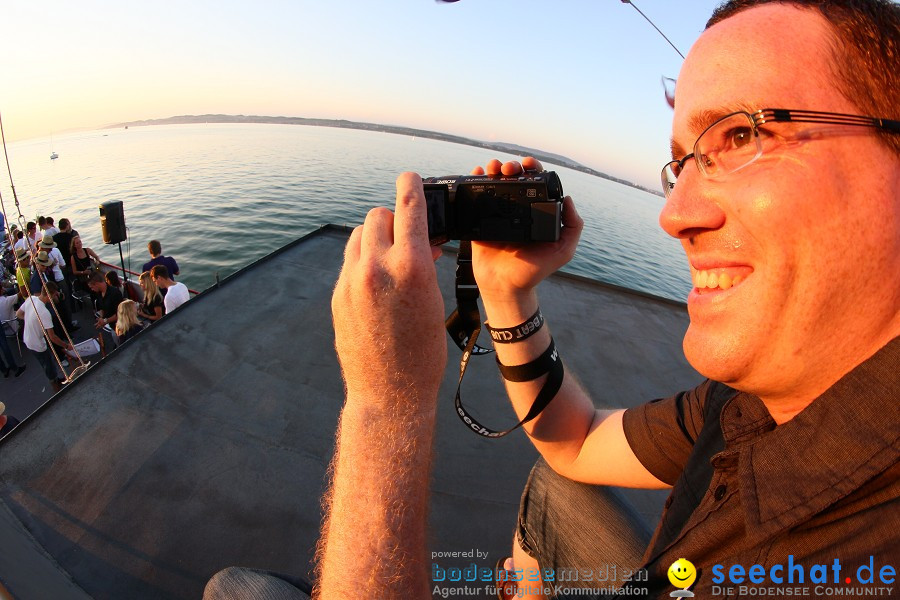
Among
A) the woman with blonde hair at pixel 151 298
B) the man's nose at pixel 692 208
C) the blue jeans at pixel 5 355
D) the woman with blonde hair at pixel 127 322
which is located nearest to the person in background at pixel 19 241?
the blue jeans at pixel 5 355

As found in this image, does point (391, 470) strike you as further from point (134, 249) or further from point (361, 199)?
point (361, 199)

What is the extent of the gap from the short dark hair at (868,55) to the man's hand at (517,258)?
960 millimetres

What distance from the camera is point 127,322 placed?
234 inches

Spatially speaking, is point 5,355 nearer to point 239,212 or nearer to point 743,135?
point 743,135

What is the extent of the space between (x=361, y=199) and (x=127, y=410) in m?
25.0

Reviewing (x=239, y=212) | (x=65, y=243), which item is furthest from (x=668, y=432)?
(x=239, y=212)

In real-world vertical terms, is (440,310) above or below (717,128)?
below

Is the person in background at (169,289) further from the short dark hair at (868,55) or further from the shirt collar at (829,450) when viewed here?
the short dark hair at (868,55)

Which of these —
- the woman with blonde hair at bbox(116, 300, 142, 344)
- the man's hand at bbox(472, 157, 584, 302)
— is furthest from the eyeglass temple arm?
the woman with blonde hair at bbox(116, 300, 142, 344)

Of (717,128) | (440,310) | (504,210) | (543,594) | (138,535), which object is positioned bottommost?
(138,535)

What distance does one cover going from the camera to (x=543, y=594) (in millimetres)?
2078

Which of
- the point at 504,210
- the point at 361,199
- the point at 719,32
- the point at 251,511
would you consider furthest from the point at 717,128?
the point at 361,199

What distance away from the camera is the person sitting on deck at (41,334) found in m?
5.79

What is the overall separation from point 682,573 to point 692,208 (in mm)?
988
